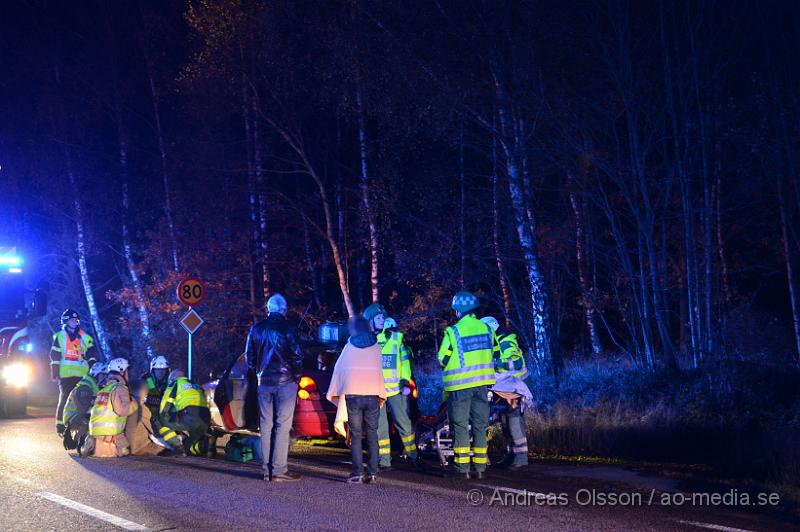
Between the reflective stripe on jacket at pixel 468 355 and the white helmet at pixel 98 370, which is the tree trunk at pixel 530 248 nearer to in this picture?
the reflective stripe on jacket at pixel 468 355

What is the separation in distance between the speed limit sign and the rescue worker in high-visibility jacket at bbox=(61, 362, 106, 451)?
15.3 feet

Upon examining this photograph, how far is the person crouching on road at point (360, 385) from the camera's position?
29.9 feet

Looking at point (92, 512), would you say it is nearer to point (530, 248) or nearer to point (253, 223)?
point (530, 248)

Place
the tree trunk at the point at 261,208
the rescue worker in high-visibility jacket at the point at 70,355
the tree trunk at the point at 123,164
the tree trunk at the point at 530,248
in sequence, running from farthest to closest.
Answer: the tree trunk at the point at 123,164 < the tree trunk at the point at 261,208 < the tree trunk at the point at 530,248 < the rescue worker in high-visibility jacket at the point at 70,355

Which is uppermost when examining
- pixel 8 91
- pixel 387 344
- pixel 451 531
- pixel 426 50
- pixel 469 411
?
pixel 8 91

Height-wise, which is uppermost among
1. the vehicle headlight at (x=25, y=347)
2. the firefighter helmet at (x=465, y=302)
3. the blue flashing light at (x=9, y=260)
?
the blue flashing light at (x=9, y=260)

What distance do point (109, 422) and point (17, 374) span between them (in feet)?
25.5

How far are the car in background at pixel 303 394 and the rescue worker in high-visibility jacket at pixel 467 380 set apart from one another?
1387 millimetres

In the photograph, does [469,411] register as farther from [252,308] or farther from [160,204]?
[160,204]

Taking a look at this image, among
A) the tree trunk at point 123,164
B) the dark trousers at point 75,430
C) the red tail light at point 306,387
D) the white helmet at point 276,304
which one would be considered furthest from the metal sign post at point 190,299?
the tree trunk at point 123,164

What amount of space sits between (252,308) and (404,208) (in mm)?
7769

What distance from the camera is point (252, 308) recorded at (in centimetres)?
2527

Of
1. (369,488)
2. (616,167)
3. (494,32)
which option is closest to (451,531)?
(369,488)

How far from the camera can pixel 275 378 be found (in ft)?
30.7
